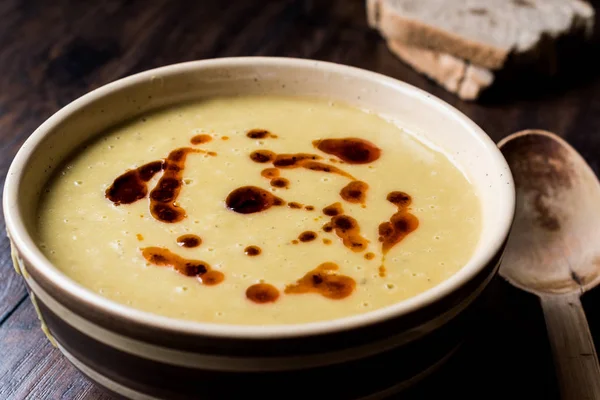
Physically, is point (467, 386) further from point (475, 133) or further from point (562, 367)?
point (475, 133)

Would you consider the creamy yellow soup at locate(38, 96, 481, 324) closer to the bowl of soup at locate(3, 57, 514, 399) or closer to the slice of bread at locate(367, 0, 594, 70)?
the bowl of soup at locate(3, 57, 514, 399)

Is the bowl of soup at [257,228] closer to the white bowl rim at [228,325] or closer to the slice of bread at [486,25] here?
the white bowl rim at [228,325]

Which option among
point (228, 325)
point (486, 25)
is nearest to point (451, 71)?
point (486, 25)

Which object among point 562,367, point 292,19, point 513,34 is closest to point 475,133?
point 562,367

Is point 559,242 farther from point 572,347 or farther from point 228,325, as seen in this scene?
point 228,325

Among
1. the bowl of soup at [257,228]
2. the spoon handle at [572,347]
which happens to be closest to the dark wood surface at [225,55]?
the spoon handle at [572,347]

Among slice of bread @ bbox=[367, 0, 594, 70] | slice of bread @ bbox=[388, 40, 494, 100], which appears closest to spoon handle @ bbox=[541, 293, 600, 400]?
slice of bread @ bbox=[388, 40, 494, 100]
